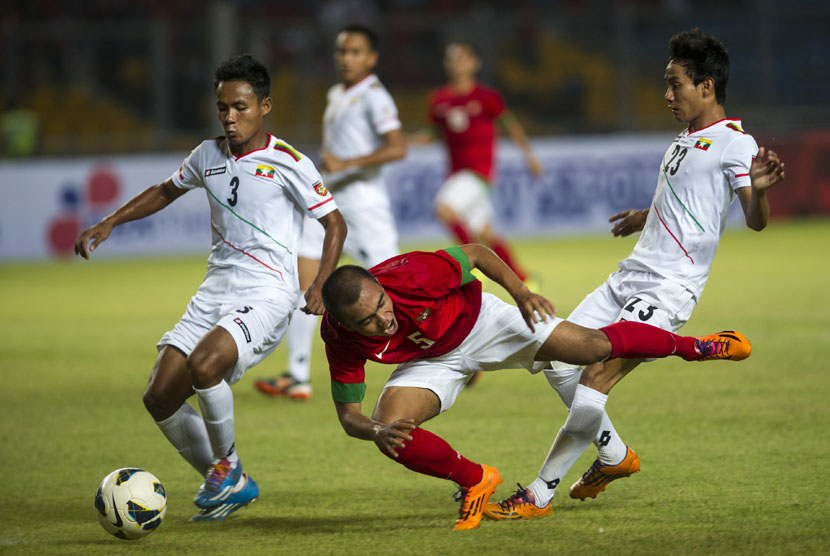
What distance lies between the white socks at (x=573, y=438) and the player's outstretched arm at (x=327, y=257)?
1.10m

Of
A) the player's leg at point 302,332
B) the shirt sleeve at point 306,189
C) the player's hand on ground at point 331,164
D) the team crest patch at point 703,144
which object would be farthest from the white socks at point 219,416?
the player's leg at point 302,332

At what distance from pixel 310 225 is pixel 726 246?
1022 cm

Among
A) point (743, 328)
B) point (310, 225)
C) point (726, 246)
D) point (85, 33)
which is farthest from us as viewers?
point (85, 33)

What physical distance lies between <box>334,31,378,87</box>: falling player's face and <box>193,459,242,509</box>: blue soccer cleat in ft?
11.5

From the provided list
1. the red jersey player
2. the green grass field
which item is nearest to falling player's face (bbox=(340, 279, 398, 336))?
the red jersey player

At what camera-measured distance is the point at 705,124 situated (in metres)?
4.84

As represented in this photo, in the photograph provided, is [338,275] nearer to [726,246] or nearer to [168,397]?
[168,397]

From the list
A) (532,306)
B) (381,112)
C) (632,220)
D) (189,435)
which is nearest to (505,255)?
(381,112)

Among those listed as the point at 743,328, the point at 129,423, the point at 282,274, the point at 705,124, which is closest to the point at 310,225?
the point at 129,423

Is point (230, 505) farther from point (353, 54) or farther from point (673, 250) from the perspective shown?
point (353, 54)

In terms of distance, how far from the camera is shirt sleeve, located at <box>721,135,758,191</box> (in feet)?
15.1

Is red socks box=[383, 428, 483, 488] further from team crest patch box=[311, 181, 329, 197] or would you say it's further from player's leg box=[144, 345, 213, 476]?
team crest patch box=[311, 181, 329, 197]

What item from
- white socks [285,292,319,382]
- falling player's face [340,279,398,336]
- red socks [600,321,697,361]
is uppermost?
falling player's face [340,279,398,336]

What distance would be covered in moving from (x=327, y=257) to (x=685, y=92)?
1.69 meters
